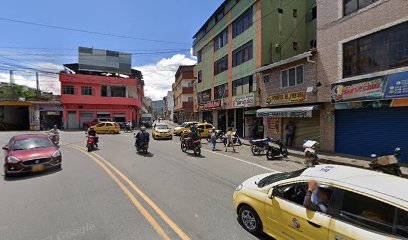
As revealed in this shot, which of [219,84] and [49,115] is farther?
[49,115]

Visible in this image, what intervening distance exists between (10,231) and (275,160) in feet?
33.6

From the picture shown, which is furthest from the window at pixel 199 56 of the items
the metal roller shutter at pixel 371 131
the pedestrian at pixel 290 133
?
the metal roller shutter at pixel 371 131

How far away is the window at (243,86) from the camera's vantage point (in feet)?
63.8

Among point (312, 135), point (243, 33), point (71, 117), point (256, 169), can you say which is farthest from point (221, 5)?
point (71, 117)

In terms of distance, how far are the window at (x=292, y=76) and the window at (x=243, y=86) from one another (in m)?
3.43

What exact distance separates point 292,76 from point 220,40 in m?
13.2

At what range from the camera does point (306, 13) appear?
2022cm

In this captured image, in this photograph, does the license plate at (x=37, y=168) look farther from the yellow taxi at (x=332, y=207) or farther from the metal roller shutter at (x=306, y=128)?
the metal roller shutter at (x=306, y=128)

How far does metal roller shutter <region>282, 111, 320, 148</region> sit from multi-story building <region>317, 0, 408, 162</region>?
0.80 metres

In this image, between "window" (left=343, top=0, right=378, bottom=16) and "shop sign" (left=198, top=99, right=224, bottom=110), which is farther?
"shop sign" (left=198, top=99, right=224, bottom=110)

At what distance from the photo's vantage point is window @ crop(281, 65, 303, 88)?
14485 mm

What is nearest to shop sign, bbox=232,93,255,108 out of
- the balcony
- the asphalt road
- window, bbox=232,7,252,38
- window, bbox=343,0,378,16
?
window, bbox=232,7,252,38

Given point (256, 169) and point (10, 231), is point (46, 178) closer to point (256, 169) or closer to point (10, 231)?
point (10, 231)

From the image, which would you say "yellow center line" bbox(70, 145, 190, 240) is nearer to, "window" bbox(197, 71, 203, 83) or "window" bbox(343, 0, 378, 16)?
"window" bbox(343, 0, 378, 16)
